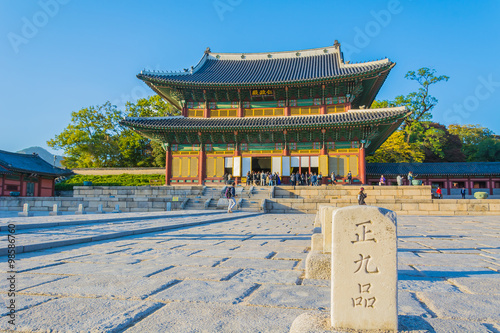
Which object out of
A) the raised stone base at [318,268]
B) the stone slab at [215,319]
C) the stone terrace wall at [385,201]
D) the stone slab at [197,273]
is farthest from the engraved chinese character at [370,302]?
the stone terrace wall at [385,201]

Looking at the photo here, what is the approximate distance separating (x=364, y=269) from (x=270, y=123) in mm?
21192

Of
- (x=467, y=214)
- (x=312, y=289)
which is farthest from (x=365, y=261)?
(x=467, y=214)

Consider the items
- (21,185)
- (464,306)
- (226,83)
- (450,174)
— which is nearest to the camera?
(464,306)

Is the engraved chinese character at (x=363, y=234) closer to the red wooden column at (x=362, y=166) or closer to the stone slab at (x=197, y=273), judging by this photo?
the stone slab at (x=197, y=273)

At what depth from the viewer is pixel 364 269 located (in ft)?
5.89

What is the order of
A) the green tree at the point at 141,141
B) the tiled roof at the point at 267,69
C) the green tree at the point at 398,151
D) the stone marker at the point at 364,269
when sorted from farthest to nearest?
the green tree at the point at 141,141 < the green tree at the point at 398,151 < the tiled roof at the point at 267,69 < the stone marker at the point at 364,269

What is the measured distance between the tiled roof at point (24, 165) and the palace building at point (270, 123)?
431 inches

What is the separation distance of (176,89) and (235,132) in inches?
235

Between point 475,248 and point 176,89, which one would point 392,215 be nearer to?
point 475,248

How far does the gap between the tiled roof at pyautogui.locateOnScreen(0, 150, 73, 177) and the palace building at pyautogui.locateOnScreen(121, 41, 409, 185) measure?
10941mm

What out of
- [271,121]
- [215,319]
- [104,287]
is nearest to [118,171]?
[271,121]

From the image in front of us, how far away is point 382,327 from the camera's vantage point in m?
1.73

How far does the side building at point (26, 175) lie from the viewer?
25.0m

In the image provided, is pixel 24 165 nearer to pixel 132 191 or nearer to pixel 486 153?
pixel 132 191
